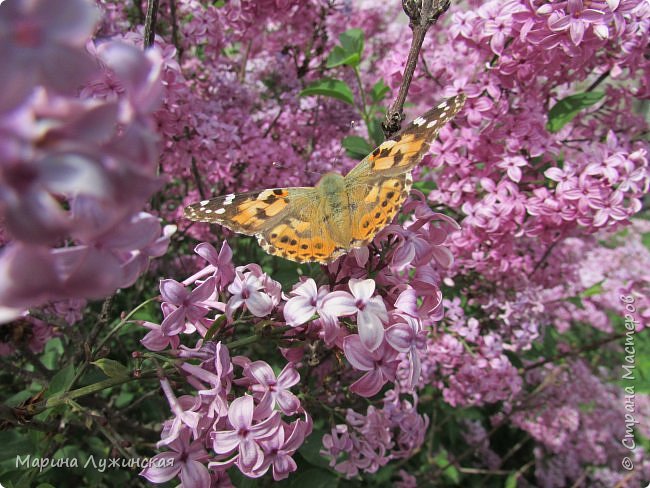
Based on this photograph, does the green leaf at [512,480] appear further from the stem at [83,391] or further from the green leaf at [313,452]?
the stem at [83,391]

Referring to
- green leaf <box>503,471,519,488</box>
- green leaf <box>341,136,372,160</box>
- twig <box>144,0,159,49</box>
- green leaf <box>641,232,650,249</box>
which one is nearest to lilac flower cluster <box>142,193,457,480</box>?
twig <box>144,0,159,49</box>

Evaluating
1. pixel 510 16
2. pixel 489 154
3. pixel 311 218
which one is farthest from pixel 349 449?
pixel 510 16

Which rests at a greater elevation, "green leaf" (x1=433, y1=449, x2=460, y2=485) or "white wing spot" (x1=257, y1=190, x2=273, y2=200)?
"white wing spot" (x1=257, y1=190, x2=273, y2=200)

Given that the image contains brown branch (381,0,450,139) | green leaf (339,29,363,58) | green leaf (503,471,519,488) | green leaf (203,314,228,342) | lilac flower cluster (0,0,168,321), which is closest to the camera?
lilac flower cluster (0,0,168,321)

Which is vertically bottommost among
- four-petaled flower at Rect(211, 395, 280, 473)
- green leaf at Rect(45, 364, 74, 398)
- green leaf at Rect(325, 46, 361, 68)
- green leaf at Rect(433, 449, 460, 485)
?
green leaf at Rect(433, 449, 460, 485)

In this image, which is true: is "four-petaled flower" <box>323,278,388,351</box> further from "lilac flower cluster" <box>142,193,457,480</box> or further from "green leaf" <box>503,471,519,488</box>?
"green leaf" <box>503,471,519,488</box>

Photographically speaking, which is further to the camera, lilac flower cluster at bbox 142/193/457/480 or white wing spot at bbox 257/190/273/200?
white wing spot at bbox 257/190/273/200

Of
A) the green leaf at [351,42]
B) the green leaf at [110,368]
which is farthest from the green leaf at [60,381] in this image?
the green leaf at [351,42]
